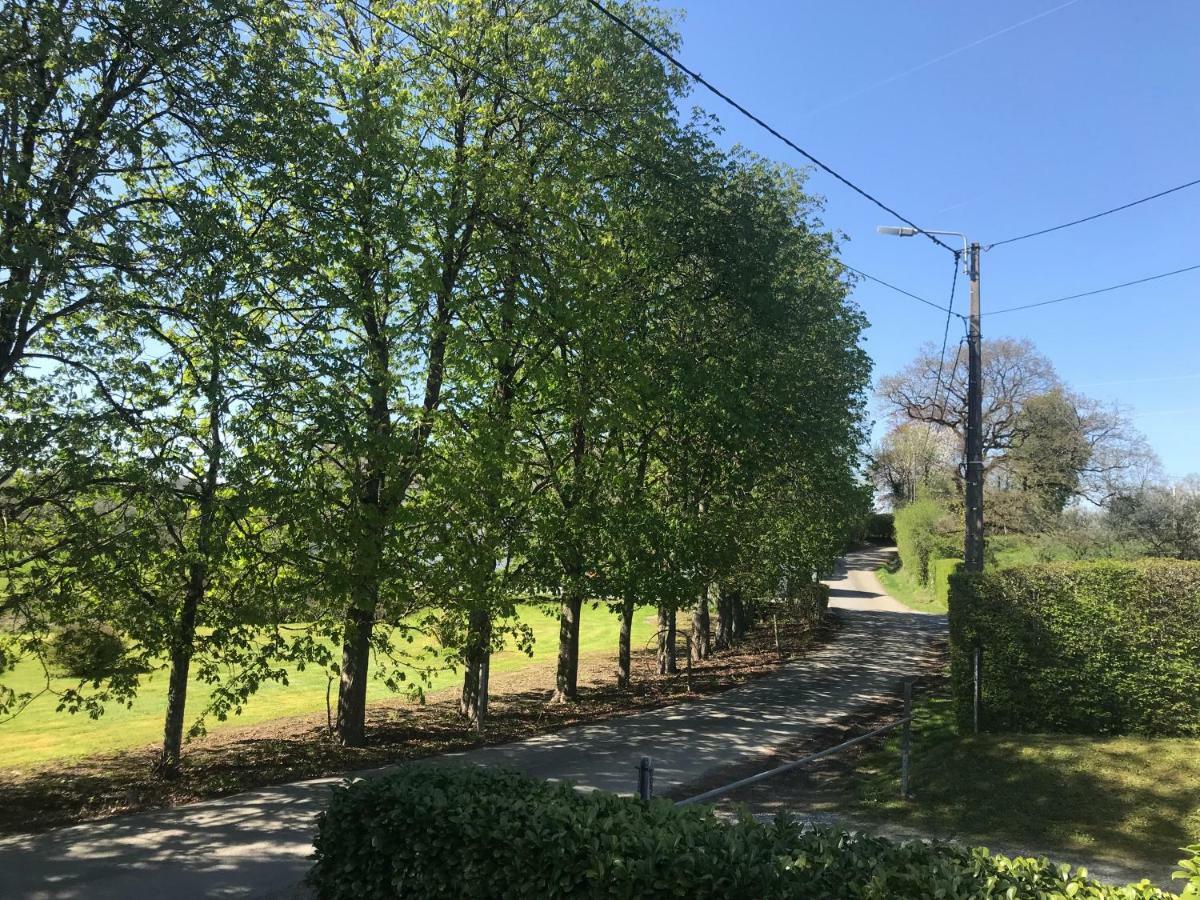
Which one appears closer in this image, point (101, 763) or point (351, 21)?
point (101, 763)

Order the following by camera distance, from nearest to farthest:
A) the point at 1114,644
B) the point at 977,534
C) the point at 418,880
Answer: the point at 418,880, the point at 1114,644, the point at 977,534

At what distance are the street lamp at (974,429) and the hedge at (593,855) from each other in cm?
1010

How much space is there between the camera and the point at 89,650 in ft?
26.7

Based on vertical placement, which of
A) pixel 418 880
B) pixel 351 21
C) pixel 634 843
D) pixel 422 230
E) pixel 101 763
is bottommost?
pixel 101 763

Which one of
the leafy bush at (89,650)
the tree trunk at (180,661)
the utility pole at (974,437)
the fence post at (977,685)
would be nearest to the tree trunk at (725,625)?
the utility pole at (974,437)

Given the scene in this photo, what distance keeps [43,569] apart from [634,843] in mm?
6910

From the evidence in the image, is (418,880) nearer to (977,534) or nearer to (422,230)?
(422,230)

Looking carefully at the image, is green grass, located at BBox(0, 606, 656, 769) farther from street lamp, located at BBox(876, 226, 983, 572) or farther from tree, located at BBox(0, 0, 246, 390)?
street lamp, located at BBox(876, 226, 983, 572)

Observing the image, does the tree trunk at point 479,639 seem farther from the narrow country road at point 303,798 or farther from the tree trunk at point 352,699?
the tree trunk at point 352,699

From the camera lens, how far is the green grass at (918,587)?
32.5 m

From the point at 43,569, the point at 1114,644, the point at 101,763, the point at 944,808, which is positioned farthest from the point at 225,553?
the point at 1114,644

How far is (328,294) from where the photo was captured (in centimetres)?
843

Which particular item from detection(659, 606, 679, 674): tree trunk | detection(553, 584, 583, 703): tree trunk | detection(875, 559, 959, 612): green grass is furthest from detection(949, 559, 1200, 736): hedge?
detection(875, 559, 959, 612): green grass

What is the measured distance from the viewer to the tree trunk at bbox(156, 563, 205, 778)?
826cm
